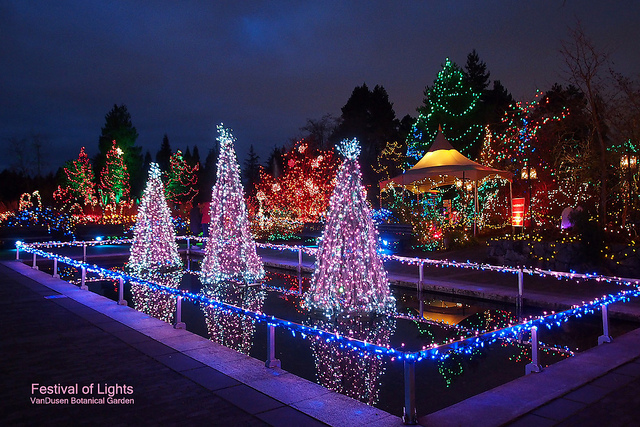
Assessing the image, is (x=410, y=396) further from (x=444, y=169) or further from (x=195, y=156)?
(x=195, y=156)

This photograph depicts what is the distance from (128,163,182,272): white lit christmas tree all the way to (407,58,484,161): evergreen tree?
844 inches

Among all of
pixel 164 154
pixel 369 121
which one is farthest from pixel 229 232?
pixel 164 154

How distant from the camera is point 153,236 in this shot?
16203 mm

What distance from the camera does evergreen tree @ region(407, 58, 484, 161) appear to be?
34.6m

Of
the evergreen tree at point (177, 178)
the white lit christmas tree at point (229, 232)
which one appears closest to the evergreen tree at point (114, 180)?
the evergreen tree at point (177, 178)

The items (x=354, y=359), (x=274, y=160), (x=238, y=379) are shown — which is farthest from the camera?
(x=274, y=160)

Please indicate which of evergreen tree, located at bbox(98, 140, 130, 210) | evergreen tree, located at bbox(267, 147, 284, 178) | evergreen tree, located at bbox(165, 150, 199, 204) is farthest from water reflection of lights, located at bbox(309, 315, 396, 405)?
evergreen tree, located at bbox(267, 147, 284, 178)

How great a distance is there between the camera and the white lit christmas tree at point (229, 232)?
13281mm

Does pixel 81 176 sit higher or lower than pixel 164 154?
lower

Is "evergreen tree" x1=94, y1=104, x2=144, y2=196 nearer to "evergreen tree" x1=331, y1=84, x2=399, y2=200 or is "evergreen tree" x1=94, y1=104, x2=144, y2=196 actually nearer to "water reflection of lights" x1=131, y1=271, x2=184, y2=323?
"evergreen tree" x1=331, y1=84, x2=399, y2=200

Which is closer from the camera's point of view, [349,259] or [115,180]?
[349,259]

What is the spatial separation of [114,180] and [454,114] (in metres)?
29.4

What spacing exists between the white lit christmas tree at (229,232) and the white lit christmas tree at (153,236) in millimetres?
3399

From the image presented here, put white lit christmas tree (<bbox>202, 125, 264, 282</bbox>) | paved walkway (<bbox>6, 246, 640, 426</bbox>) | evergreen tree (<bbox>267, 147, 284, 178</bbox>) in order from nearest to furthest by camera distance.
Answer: paved walkway (<bbox>6, 246, 640, 426</bbox>)
white lit christmas tree (<bbox>202, 125, 264, 282</bbox>)
evergreen tree (<bbox>267, 147, 284, 178</bbox>)
